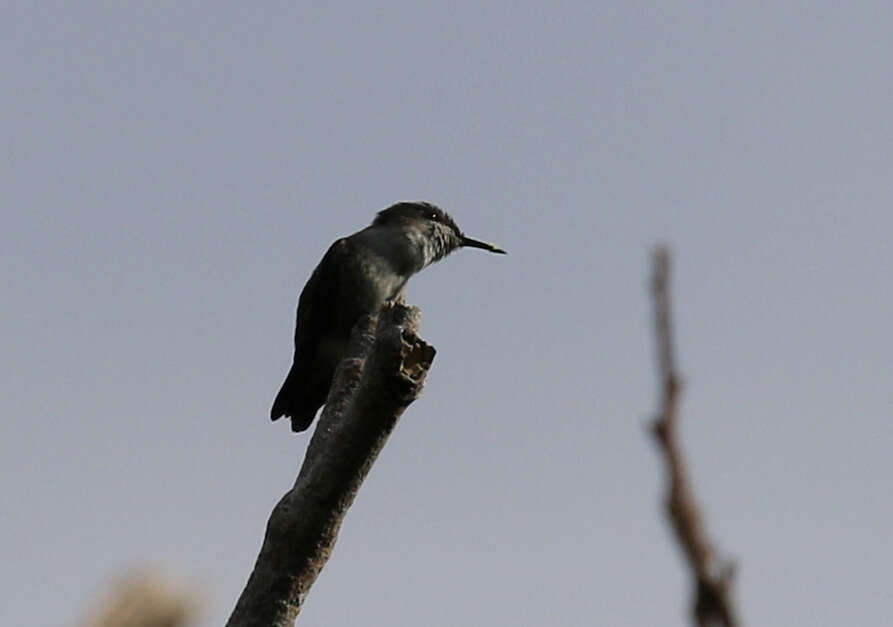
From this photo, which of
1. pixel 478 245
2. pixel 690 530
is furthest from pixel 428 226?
pixel 690 530

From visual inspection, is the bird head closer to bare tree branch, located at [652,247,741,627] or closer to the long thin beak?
the long thin beak

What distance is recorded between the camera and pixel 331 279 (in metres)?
8.76

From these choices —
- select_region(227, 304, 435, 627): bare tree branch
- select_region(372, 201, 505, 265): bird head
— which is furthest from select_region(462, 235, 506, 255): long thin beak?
select_region(227, 304, 435, 627): bare tree branch

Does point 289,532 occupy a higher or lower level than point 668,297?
higher

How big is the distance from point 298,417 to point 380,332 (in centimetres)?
439

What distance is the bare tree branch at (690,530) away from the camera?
72 centimetres

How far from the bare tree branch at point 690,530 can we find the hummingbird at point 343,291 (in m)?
7.00

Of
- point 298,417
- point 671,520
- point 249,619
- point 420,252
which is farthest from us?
point 420,252

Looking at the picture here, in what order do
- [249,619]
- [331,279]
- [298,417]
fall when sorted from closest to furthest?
→ [249,619] → [298,417] → [331,279]

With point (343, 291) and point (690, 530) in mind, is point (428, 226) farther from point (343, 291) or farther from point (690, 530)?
point (690, 530)

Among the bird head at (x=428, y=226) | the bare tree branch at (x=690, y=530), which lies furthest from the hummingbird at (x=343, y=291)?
the bare tree branch at (x=690, y=530)

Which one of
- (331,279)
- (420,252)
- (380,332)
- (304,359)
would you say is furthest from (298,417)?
(380,332)

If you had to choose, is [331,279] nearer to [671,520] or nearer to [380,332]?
[380,332]

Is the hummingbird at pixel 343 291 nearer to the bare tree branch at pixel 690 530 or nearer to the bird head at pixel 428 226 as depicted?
the bird head at pixel 428 226
